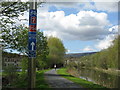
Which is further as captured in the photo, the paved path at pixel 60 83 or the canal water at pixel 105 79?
the canal water at pixel 105 79

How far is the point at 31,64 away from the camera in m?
4.59

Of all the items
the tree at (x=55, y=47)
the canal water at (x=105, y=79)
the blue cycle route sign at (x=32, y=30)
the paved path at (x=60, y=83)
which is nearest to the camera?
the blue cycle route sign at (x=32, y=30)

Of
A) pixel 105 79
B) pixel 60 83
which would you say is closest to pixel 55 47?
pixel 105 79

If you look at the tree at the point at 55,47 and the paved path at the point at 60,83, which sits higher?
the tree at the point at 55,47

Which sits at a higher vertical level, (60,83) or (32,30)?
(32,30)

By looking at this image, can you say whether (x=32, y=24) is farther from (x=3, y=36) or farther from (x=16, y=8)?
(x=16, y=8)

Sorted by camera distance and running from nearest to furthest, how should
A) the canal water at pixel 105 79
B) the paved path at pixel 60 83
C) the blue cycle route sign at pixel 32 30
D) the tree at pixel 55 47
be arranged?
the blue cycle route sign at pixel 32 30, the paved path at pixel 60 83, the canal water at pixel 105 79, the tree at pixel 55 47

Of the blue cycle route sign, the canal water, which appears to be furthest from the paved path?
the blue cycle route sign

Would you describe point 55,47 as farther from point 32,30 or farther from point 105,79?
point 32,30

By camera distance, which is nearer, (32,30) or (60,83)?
(32,30)

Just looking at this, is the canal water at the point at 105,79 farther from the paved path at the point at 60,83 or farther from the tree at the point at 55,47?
the tree at the point at 55,47

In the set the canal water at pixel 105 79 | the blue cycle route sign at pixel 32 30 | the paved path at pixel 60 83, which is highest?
the blue cycle route sign at pixel 32 30

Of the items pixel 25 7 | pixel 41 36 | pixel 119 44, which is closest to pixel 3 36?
pixel 25 7

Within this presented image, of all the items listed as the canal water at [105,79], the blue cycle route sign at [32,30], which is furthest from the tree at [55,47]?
the blue cycle route sign at [32,30]
